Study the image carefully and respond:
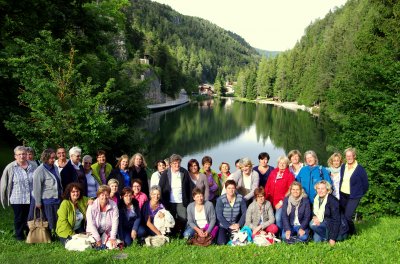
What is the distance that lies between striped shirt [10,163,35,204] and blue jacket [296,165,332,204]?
15.6 feet

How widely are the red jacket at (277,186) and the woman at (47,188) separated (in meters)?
3.73

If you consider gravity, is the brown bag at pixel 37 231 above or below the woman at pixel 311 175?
below

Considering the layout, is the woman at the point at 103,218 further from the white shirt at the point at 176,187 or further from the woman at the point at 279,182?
the woman at the point at 279,182

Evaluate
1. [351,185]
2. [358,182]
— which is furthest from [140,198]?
[358,182]

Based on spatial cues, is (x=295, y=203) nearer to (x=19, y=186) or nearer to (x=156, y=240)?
(x=156, y=240)

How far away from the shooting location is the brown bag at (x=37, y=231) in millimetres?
6059

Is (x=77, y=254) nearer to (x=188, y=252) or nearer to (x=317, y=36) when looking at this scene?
(x=188, y=252)

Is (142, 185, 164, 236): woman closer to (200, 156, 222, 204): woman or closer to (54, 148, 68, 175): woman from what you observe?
(200, 156, 222, 204): woman

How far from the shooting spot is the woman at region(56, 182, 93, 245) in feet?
19.7

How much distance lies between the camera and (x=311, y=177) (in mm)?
6531

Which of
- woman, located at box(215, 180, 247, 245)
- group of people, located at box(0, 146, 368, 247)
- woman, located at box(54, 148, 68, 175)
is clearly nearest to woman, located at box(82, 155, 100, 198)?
group of people, located at box(0, 146, 368, 247)

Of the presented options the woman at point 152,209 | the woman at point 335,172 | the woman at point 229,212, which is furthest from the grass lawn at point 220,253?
the woman at point 335,172

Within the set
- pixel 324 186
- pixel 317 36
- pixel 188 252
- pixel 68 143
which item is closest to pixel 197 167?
pixel 188 252

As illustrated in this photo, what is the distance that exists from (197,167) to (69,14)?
7376 millimetres
